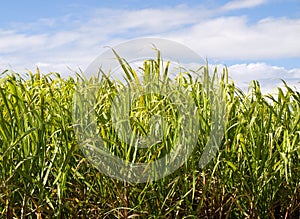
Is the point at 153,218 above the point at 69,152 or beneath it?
beneath

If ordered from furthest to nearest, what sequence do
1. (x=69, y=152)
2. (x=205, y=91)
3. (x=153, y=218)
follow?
(x=205, y=91), (x=153, y=218), (x=69, y=152)

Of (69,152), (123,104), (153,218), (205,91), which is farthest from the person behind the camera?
(205,91)

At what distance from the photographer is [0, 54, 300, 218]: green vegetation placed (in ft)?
5.99

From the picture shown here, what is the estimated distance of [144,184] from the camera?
1902mm

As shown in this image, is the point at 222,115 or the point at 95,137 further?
the point at 222,115

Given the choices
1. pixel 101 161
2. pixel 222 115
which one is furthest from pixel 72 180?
pixel 222 115

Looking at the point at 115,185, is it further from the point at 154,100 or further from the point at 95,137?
the point at 154,100

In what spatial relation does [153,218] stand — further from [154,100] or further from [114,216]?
[154,100]

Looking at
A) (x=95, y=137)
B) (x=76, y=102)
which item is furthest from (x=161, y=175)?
(x=76, y=102)

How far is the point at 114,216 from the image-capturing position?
6.46 feet

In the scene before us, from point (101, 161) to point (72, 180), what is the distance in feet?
0.66

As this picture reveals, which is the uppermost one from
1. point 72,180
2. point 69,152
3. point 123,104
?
point 123,104

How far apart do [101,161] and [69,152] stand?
214mm

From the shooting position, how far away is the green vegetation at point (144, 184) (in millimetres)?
1826
